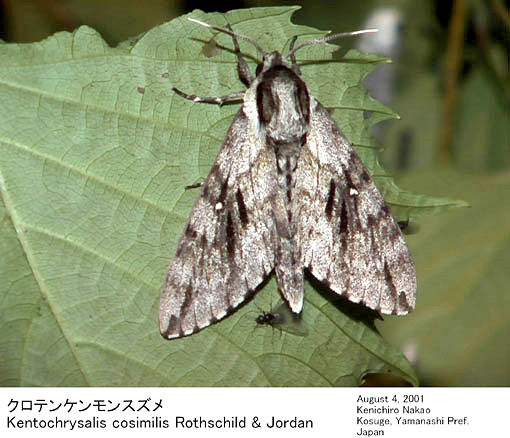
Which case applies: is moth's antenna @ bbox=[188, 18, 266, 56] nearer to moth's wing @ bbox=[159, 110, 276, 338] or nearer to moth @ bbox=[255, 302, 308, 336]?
moth's wing @ bbox=[159, 110, 276, 338]

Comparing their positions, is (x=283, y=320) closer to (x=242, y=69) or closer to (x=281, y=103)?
(x=281, y=103)

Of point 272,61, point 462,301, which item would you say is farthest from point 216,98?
point 462,301

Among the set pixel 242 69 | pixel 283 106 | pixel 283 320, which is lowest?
pixel 283 320

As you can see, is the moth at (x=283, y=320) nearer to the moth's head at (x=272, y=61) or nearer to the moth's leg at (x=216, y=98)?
the moth's leg at (x=216, y=98)

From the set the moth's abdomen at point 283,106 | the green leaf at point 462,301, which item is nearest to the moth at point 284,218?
the moth's abdomen at point 283,106

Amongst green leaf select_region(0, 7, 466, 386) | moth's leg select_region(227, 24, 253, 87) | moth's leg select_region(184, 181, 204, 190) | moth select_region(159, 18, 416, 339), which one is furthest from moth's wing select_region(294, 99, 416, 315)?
moth's leg select_region(184, 181, 204, 190)
